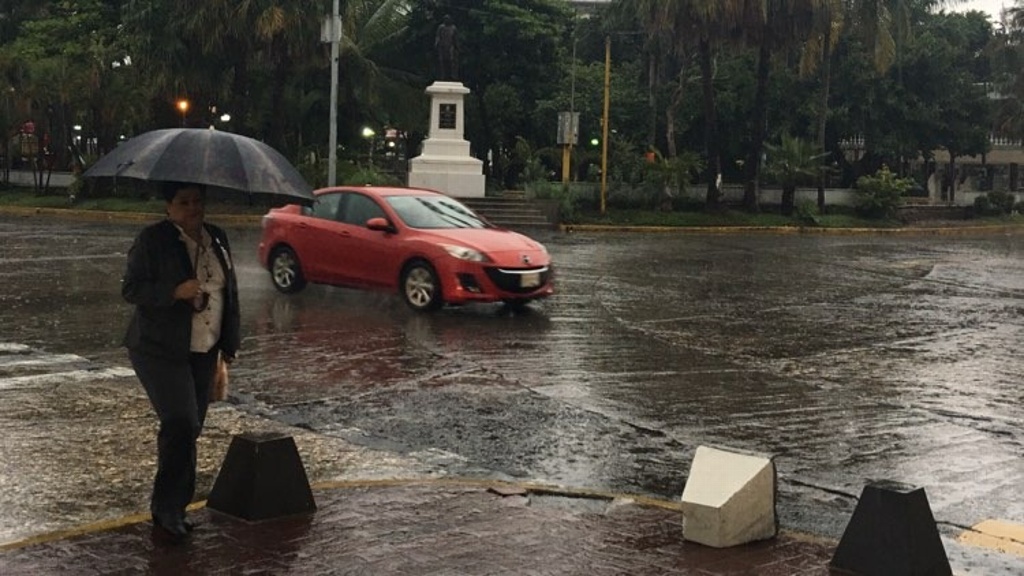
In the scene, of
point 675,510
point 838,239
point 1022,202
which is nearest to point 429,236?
point 675,510

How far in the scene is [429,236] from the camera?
14.6 m

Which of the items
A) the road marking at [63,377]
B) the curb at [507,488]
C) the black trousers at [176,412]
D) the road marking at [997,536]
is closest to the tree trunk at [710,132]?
the road marking at [63,377]

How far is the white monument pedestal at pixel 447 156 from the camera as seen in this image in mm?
36875

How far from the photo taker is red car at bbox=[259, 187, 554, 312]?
46.5 feet

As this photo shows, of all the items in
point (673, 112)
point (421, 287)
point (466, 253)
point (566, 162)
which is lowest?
point (421, 287)

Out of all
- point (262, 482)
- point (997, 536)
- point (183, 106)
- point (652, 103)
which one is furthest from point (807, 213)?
point (262, 482)

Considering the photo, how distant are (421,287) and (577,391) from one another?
4.95m

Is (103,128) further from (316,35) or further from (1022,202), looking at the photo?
(1022,202)

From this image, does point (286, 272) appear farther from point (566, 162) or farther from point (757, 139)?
point (757, 139)

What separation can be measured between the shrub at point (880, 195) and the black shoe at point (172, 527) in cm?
3943

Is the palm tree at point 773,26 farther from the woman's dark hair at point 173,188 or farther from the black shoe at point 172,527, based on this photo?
the black shoe at point 172,527

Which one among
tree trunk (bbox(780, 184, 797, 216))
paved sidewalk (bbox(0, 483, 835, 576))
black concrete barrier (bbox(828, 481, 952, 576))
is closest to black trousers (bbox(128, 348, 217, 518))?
paved sidewalk (bbox(0, 483, 835, 576))

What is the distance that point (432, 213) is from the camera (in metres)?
15.4

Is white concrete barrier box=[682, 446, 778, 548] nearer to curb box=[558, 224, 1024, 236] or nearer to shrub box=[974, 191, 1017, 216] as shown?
curb box=[558, 224, 1024, 236]
